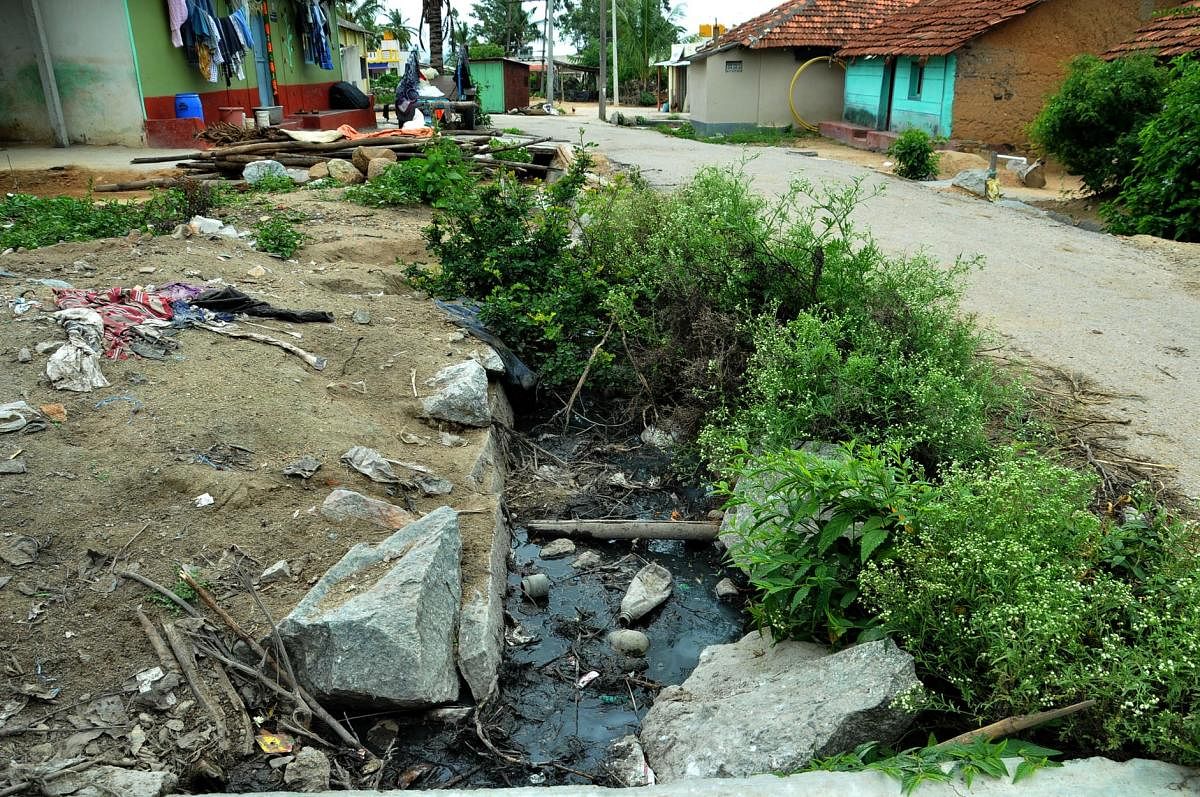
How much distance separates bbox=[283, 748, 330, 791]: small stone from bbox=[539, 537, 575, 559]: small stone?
1715 millimetres

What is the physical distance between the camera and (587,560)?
4348 mm

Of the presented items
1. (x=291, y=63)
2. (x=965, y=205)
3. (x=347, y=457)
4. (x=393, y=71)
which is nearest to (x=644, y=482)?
(x=347, y=457)

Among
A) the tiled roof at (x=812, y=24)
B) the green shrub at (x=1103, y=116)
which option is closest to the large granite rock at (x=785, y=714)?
the green shrub at (x=1103, y=116)

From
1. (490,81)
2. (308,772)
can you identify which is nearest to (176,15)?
(308,772)

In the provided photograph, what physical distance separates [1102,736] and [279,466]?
127 inches

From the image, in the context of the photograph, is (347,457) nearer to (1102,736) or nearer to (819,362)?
(819,362)

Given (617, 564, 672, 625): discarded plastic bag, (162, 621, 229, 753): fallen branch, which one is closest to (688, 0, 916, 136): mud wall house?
(617, 564, 672, 625): discarded plastic bag

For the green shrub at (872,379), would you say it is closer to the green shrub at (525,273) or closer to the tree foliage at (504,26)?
the green shrub at (525,273)

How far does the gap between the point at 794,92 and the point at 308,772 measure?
84.0 ft

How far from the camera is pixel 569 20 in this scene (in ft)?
229

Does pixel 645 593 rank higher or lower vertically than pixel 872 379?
lower

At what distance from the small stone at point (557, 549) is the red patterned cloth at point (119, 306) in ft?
7.77

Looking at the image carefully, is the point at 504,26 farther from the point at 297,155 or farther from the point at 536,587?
the point at 536,587

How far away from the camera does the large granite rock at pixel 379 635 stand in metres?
2.96
